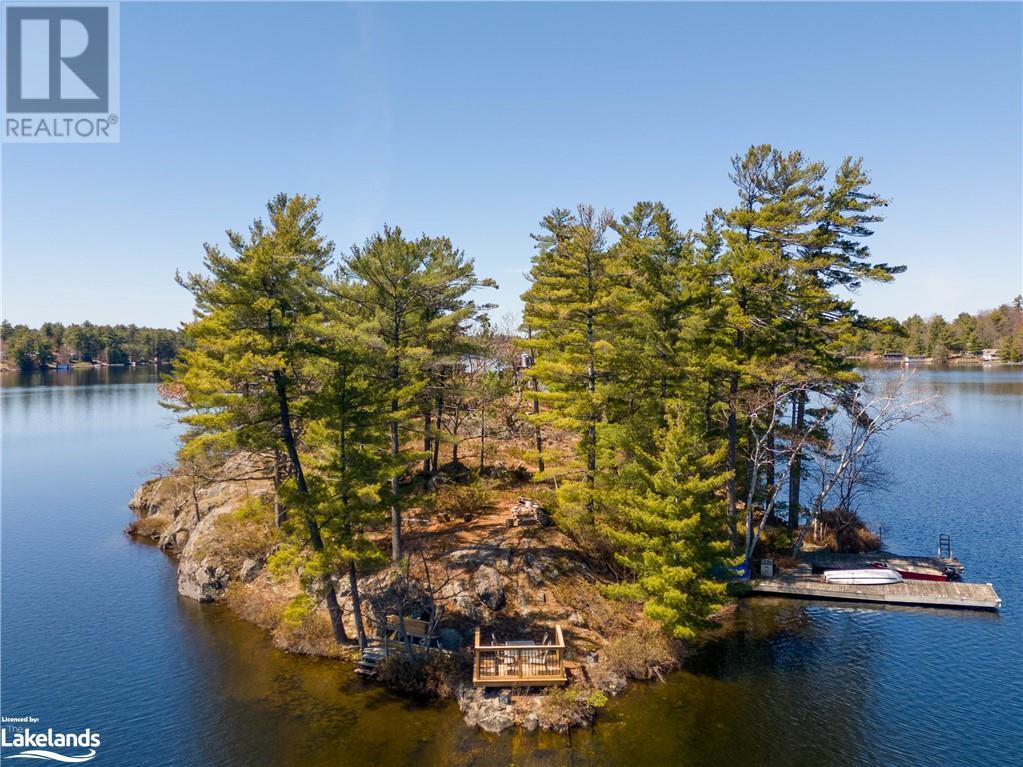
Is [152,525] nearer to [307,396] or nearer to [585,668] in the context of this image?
[307,396]

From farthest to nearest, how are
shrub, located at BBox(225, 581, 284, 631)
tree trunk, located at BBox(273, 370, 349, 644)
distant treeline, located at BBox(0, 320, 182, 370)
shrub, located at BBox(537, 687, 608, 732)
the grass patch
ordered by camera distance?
distant treeline, located at BBox(0, 320, 182, 370) → shrub, located at BBox(225, 581, 284, 631) → tree trunk, located at BBox(273, 370, 349, 644) → the grass patch → shrub, located at BBox(537, 687, 608, 732)

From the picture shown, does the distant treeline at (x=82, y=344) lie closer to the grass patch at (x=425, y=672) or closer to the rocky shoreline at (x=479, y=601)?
the rocky shoreline at (x=479, y=601)

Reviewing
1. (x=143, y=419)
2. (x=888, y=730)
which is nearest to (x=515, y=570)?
(x=888, y=730)

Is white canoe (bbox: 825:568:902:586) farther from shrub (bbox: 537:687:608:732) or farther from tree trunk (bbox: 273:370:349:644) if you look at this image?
tree trunk (bbox: 273:370:349:644)

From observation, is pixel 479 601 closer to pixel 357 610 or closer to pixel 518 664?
pixel 518 664

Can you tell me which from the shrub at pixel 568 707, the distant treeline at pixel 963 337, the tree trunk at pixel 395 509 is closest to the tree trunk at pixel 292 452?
the tree trunk at pixel 395 509

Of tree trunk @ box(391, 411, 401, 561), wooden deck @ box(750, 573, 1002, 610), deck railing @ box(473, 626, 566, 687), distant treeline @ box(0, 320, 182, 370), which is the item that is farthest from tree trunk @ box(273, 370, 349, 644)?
distant treeline @ box(0, 320, 182, 370)

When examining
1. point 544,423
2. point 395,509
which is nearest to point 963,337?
point 544,423

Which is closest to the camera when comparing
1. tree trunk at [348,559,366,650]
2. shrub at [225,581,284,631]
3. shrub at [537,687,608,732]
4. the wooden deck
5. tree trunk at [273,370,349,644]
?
shrub at [537,687,608,732]
